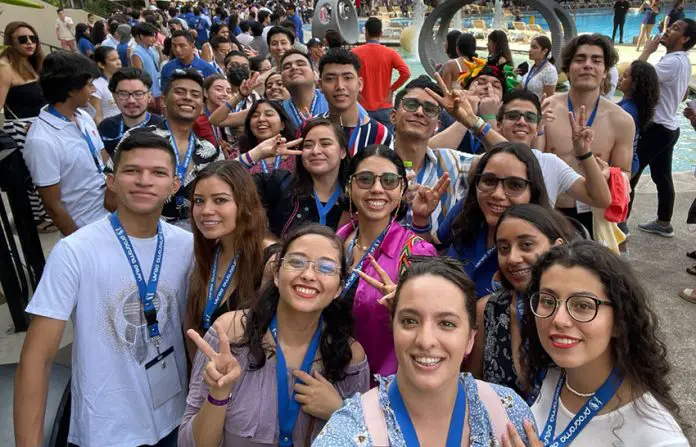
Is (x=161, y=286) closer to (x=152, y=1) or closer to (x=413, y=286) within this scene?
(x=413, y=286)

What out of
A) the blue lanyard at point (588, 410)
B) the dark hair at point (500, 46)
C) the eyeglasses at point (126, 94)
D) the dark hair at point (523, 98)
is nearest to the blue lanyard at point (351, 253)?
the blue lanyard at point (588, 410)

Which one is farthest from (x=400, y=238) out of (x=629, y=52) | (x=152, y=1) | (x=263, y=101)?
(x=152, y=1)

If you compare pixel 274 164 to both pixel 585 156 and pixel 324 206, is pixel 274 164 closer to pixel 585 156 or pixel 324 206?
pixel 324 206

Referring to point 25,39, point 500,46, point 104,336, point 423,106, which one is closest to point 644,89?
point 500,46

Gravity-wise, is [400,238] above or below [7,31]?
below

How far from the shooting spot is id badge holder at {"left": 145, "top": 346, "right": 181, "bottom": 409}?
2191 mm

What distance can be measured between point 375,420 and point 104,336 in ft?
3.98

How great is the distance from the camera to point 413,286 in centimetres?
167

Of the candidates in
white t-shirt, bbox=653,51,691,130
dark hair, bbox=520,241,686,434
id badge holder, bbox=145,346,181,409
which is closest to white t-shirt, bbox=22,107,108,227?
id badge holder, bbox=145,346,181,409

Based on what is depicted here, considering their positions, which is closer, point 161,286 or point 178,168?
point 161,286

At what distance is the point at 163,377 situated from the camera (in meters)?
2.24

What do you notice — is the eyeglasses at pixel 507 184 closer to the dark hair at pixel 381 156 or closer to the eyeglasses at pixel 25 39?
the dark hair at pixel 381 156

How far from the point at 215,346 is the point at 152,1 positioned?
1176 inches

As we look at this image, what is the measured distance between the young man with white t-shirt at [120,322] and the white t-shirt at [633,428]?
1.61 m
